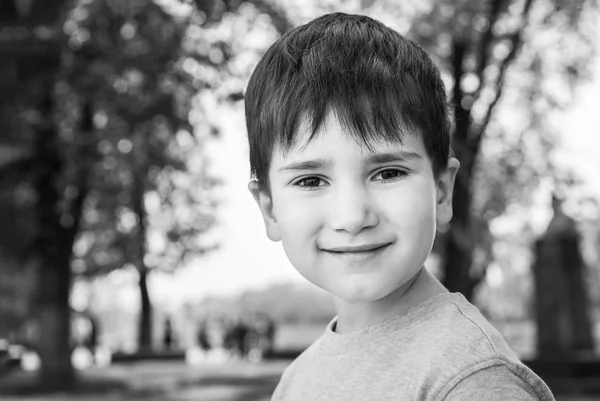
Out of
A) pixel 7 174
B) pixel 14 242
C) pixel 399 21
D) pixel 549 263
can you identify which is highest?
pixel 399 21

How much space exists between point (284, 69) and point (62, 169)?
1286cm

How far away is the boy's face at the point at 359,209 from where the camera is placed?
1.52 metres

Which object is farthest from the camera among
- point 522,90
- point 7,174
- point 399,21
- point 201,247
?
point 201,247

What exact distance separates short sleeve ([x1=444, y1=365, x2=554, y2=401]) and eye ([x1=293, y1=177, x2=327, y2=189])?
483mm

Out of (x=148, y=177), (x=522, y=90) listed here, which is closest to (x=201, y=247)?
(x=148, y=177)

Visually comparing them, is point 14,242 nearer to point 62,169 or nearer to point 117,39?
point 62,169

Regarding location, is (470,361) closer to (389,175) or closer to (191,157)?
(389,175)

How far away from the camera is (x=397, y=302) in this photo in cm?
166

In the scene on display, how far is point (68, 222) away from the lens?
15.7m

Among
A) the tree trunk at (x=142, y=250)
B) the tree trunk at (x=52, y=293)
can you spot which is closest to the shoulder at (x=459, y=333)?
the tree trunk at (x=142, y=250)

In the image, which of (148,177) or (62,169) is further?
(62,169)

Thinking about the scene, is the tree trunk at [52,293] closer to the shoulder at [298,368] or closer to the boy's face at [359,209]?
the shoulder at [298,368]

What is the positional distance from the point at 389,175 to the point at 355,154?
9 centimetres

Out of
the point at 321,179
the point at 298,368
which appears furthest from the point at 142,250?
the point at 321,179
